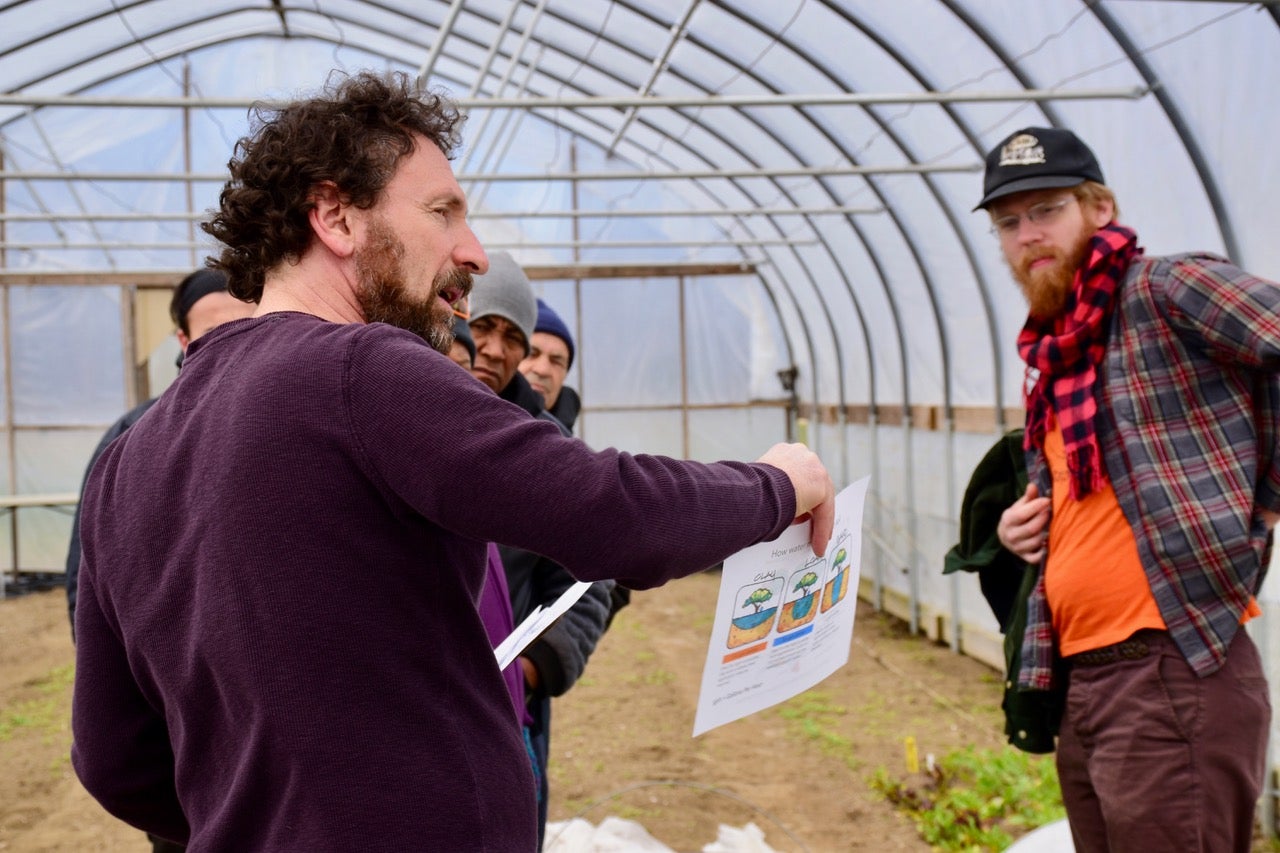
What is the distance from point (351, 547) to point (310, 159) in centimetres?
48

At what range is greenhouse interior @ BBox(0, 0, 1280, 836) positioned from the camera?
5.37m

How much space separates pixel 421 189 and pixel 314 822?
73 centimetres

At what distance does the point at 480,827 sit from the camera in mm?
1177

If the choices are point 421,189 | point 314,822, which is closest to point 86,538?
point 314,822

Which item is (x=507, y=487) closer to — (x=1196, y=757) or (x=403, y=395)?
(x=403, y=395)

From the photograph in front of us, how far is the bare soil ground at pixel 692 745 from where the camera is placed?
4.87m

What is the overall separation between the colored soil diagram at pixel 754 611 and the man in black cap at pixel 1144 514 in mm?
978

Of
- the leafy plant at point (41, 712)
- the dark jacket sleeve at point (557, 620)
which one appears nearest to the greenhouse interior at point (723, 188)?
the dark jacket sleeve at point (557, 620)

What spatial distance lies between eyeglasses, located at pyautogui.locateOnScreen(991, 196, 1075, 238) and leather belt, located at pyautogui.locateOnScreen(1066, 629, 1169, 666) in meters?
0.89

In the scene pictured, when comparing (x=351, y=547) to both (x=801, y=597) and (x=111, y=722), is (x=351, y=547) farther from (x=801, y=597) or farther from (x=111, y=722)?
(x=801, y=597)

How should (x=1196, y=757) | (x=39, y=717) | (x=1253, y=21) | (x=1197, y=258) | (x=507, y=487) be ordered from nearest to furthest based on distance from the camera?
1. (x=507, y=487)
2. (x=1196, y=757)
3. (x=1197, y=258)
4. (x=1253, y=21)
5. (x=39, y=717)

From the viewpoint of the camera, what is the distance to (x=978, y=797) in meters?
5.04

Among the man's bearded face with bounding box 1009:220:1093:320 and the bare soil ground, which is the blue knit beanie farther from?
the man's bearded face with bounding box 1009:220:1093:320

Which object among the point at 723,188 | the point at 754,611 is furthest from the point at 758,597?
the point at 723,188
